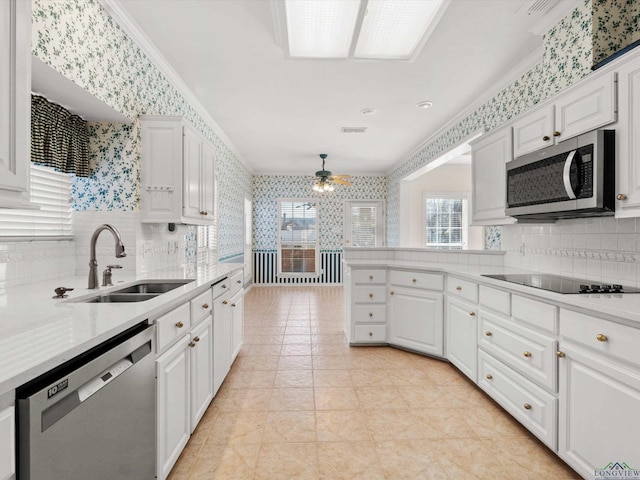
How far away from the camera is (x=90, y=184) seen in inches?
101

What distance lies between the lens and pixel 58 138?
84.4 inches

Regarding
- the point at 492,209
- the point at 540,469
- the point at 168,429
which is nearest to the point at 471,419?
the point at 540,469

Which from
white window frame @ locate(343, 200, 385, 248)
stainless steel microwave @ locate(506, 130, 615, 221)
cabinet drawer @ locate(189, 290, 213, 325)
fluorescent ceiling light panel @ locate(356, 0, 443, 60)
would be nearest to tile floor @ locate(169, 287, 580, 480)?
cabinet drawer @ locate(189, 290, 213, 325)

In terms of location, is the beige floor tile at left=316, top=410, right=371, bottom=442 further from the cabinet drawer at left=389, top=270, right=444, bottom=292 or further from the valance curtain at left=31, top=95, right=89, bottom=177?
the valance curtain at left=31, top=95, right=89, bottom=177

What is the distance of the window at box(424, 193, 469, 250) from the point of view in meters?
7.50

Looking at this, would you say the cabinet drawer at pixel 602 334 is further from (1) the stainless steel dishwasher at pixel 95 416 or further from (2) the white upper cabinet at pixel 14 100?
(2) the white upper cabinet at pixel 14 100

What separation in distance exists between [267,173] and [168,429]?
6.89 m

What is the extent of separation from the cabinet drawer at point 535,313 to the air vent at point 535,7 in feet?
6.22

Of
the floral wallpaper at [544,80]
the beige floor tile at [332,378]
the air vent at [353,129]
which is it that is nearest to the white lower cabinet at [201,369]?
the beige floor tile at [332,378]

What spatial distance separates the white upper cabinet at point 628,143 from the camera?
1.65 metres

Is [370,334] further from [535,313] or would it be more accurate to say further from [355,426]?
[535,313]

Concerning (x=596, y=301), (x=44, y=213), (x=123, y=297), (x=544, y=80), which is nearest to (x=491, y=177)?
(x=544, y=80)

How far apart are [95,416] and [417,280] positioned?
9.39 ft

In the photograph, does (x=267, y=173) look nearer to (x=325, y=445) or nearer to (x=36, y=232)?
(x=36, y=232)
